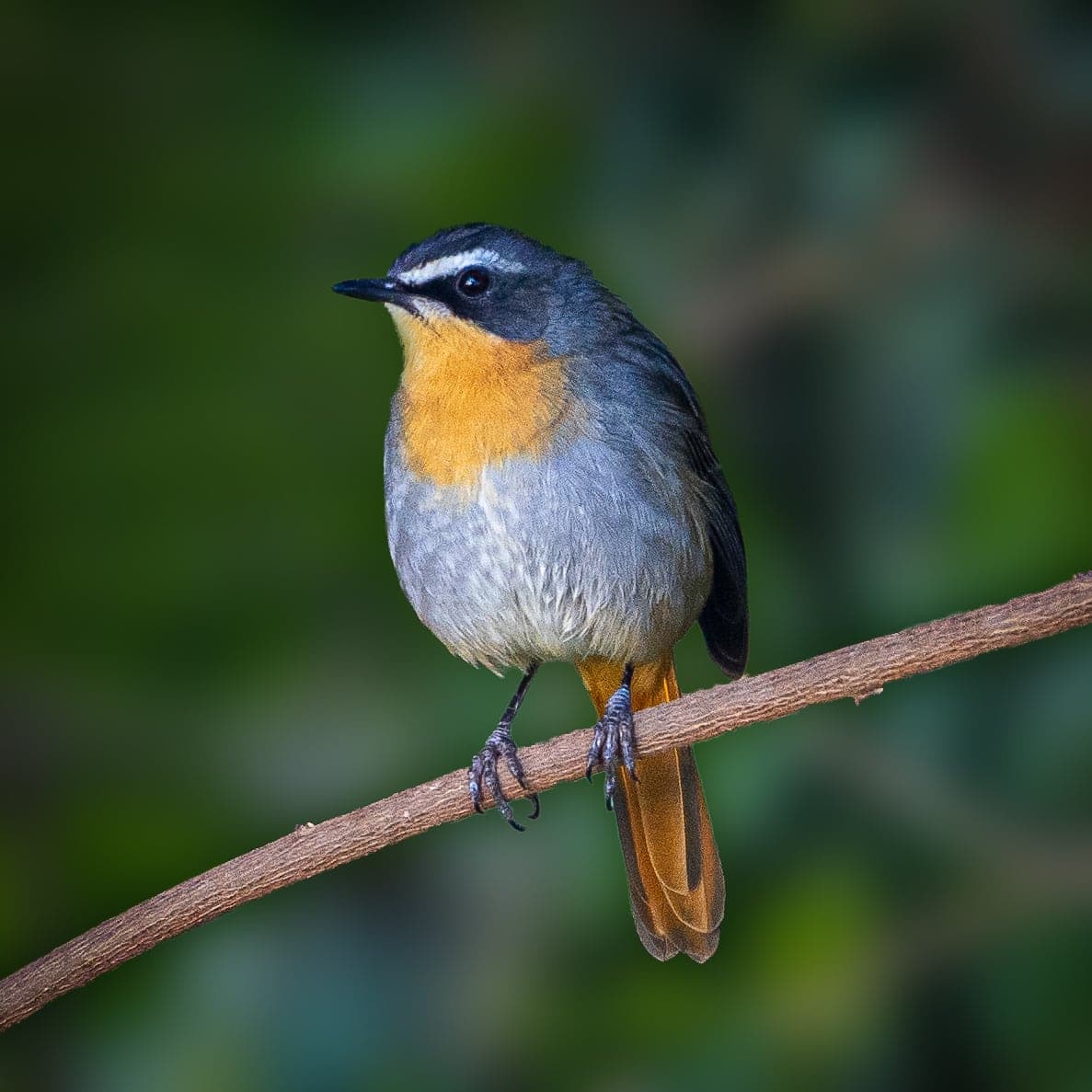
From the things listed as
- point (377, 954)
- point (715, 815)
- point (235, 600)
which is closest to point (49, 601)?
point (235, 600)

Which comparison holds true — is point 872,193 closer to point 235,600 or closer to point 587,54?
point 587,54

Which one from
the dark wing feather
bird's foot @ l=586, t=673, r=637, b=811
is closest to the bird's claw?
bird's foot @ l=586, t=673, r=637, b=811

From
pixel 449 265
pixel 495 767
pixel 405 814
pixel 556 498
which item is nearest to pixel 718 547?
pixel 556 498

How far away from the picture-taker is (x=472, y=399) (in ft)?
8.46

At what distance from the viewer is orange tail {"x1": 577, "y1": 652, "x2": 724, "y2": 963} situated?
9.43ft

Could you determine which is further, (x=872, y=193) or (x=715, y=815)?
(x=872, y=193)

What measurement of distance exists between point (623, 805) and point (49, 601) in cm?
113

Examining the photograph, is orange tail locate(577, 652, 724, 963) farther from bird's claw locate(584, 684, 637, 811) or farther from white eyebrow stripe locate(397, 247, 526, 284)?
white eyebrow stripe locate(397, 247, 526, 284)

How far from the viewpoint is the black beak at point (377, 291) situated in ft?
8.23

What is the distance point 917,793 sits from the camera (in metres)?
3.08

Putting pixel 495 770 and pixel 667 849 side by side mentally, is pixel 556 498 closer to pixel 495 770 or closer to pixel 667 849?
pixel 495 770

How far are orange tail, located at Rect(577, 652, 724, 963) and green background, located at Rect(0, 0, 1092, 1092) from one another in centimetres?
14

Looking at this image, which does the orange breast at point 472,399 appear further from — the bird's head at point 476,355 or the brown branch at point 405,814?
the brown branch at point 405,814

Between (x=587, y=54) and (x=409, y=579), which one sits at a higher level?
(x=587, y=54)
